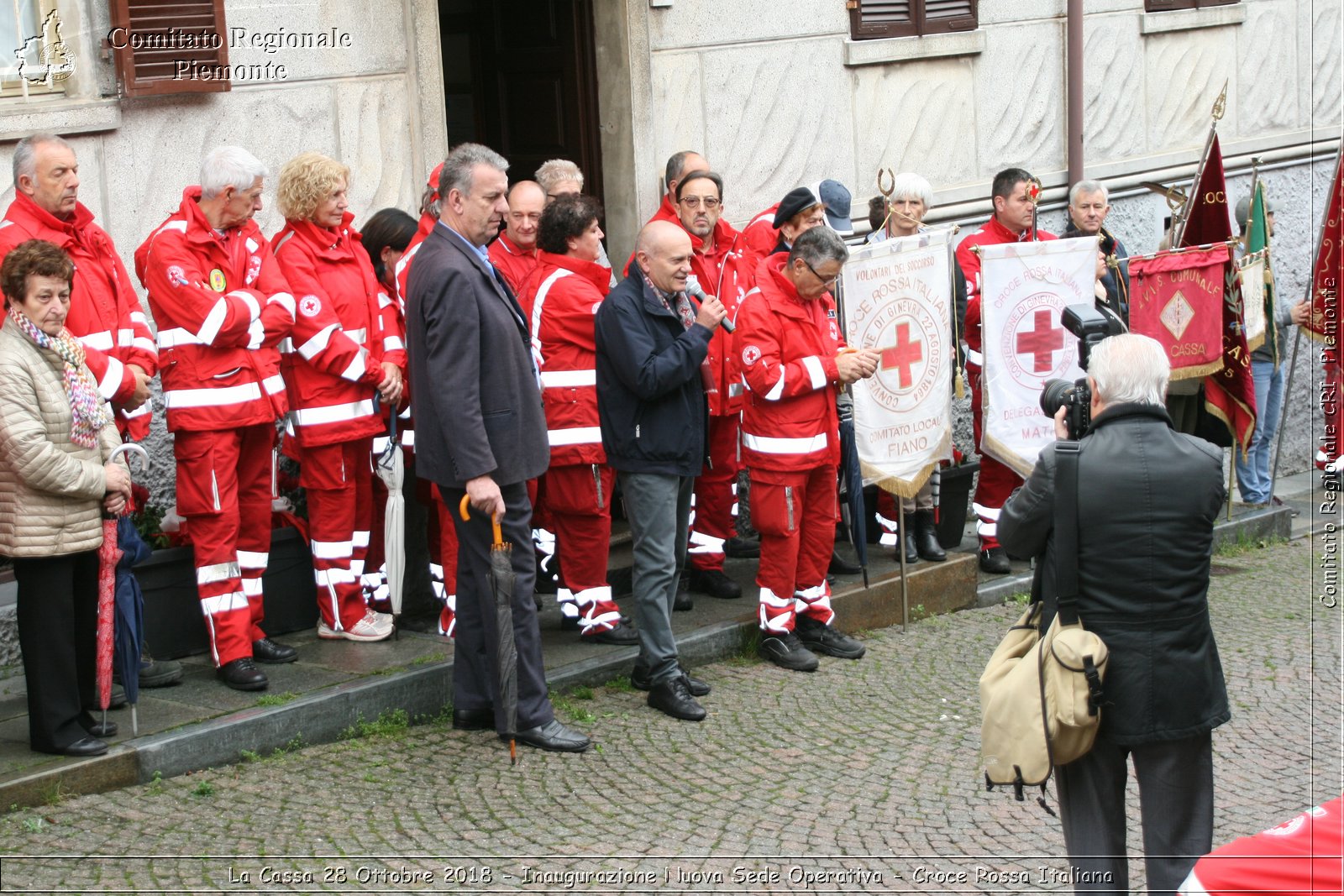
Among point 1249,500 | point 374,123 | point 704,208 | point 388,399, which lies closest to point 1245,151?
point 1249,500

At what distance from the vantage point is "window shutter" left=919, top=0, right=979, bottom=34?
11266mm

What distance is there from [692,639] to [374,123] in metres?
3.05

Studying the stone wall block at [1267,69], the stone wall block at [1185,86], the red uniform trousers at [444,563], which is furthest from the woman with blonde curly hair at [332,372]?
the stone wall block at [1267,69]

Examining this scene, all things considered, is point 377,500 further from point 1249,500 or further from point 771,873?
point 1249,500

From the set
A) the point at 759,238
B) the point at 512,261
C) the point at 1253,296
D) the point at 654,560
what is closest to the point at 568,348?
the point at 512,261

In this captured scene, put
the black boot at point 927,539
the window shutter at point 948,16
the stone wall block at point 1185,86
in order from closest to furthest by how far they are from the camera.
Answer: the black boot at point 927,539 → the window shutter at point 948,16 → the stone wall block at point 1185,86

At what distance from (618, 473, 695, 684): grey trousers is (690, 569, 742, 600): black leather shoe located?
1395mm

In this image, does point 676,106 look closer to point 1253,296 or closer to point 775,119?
point 775,119

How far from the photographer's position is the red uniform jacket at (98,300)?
241 inches

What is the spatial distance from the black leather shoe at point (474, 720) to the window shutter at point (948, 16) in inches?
256

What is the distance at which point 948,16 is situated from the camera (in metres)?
11.4

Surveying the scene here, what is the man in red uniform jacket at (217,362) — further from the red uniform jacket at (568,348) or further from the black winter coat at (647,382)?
the black winter coat at (647,382)

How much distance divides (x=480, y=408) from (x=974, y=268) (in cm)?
405

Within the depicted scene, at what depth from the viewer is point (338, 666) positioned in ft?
22.3
